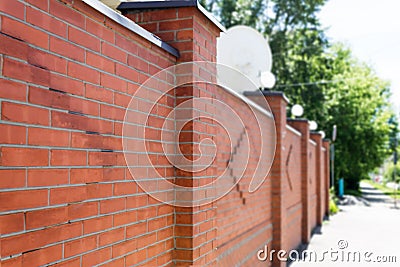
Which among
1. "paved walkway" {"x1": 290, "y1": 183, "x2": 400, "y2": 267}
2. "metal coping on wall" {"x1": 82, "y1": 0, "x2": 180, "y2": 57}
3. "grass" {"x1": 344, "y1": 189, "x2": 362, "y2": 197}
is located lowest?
"grass" {"x1": 344, "y1": 189, "x2": 362, "y2": 197}

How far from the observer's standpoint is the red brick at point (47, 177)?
1476mm

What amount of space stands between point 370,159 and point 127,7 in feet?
81.8

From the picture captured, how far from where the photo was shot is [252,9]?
2103 cm

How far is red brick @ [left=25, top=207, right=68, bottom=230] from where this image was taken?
1.46 meters

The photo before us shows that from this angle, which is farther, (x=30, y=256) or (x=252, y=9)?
(x=252, y=9)

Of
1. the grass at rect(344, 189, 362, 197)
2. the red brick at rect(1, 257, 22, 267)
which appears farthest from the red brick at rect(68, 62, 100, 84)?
the grass at rect(344, 189, 362, 197)

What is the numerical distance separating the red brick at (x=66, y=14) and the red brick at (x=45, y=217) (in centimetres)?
70

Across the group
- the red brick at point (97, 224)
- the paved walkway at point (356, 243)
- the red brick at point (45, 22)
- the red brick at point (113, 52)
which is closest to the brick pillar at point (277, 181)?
the paved walkway at point (356, 243)

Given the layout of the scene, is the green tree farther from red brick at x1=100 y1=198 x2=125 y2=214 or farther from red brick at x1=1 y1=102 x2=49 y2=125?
red brick at x1=1 y1=102 x2=49 y2=125

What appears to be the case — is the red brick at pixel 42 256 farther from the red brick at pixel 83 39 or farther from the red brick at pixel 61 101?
the red brick at pixel 83 39

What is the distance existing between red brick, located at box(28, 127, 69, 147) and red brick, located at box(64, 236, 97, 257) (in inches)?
14.8

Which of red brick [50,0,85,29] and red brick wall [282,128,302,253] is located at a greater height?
red brick [50,0,85,29]

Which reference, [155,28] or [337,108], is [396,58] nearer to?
[337,108]

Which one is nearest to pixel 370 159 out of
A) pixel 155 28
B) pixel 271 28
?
pixel 271 28
